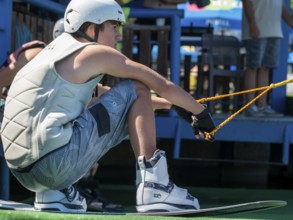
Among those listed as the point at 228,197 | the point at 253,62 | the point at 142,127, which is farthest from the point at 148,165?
the point at 253,62

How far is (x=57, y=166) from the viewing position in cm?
366

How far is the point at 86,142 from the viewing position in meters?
3.69

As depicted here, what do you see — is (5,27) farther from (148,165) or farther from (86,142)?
(148,165)

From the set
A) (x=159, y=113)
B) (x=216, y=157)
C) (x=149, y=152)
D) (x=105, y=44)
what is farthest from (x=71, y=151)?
(x=216, y=157)

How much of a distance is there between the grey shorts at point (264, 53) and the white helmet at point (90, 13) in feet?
11.1

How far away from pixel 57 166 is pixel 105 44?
767 millimetres

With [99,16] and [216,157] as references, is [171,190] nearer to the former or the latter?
[99,16]

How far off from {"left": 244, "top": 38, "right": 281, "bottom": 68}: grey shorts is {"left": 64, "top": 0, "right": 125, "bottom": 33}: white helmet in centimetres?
340

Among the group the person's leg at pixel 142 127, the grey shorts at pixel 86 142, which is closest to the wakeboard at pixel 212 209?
the grey shorts at pixel 86 142

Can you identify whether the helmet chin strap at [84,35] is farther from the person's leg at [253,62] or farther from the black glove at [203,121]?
the person's leg at [253,62]

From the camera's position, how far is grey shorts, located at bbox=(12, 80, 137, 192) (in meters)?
3.67

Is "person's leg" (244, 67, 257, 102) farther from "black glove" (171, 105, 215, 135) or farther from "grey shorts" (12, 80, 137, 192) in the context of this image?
"grey shorts" (12, 80, 137, 192)

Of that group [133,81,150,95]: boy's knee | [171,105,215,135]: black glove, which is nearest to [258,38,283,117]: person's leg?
[171,105,215,135]: black glove

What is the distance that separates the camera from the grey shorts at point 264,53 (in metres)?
7.06
